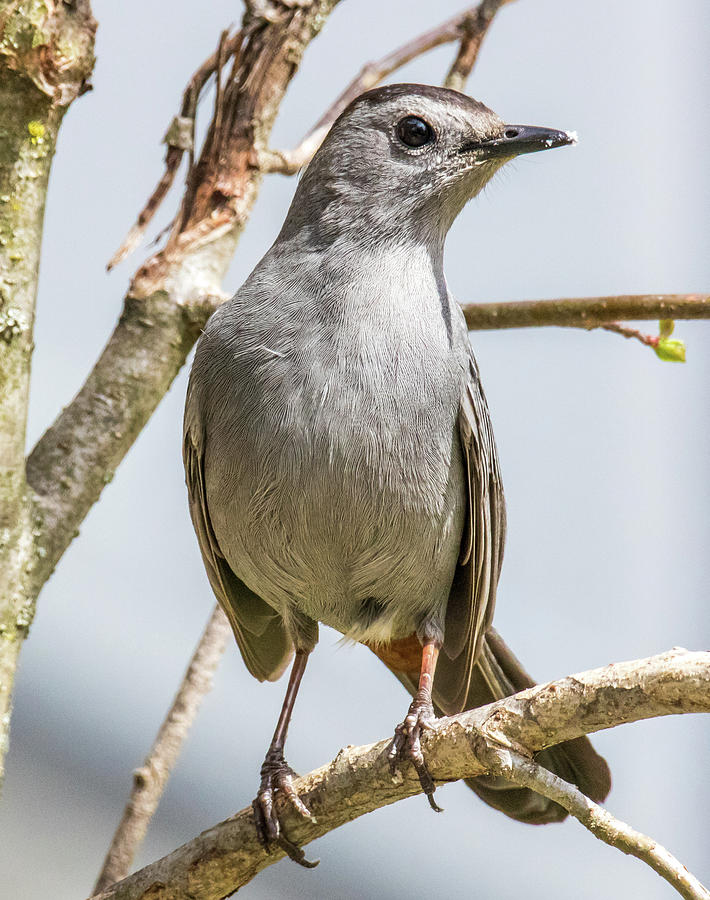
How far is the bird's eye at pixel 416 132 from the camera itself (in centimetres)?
373

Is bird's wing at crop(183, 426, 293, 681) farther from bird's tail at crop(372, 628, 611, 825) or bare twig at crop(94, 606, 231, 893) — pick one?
bird's tail at crop(372, 628, 611, 825)

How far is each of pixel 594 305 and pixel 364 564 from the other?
1.22 meters

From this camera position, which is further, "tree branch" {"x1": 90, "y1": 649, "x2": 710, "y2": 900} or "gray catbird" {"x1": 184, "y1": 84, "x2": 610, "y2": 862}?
"gray catbird" {"x1": 184, "y1": 84, "x2": 610, "y2": 862}

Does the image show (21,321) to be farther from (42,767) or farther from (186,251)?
(42,767)

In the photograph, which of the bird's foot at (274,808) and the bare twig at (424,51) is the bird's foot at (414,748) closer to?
the bird's foot at (274,808)

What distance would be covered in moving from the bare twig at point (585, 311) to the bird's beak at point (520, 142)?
53 cm

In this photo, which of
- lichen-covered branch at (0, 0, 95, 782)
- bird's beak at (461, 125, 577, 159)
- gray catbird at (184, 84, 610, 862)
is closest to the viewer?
lichen-covered branch at (0, 0, 95, 782)

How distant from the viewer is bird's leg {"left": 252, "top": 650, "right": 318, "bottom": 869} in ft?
9.90

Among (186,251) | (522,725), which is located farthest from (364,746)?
(186,251)

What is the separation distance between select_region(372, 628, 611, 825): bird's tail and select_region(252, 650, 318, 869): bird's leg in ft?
1.55

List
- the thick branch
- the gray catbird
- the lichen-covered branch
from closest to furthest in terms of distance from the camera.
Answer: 1. the lichen-covered branch
2. the gray catbird
3. the thick branch

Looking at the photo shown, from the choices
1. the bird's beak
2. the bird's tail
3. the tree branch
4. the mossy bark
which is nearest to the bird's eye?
the bird's beak

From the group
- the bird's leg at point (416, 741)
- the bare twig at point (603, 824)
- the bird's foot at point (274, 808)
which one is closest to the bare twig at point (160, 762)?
the bird's foot at point (274, 808)

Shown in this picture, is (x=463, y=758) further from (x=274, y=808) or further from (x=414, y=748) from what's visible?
(x=274, y=808)
